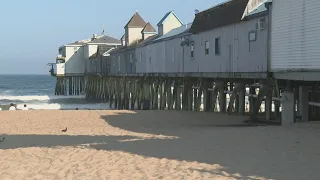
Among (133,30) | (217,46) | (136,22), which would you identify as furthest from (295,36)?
(136,22)

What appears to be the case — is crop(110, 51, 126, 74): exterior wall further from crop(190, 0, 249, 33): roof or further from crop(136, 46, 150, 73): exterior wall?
crop(190, 0, 249, 33): roof

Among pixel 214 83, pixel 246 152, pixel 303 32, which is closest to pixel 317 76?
pixel 303 32

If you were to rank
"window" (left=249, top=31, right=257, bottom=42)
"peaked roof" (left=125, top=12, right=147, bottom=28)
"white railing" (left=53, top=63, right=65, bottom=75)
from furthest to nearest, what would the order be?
"white railing" (left=53, top=63, right=65, bottom=75) < "peaked roof" (left=125, top=12, right=147, bottom=28) < "window" (left=249, top=31, right=257, bottom=42)

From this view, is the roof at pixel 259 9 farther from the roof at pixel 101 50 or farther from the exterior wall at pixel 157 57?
the roof at pixel 101 50

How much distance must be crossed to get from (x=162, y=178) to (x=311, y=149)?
4.06 metres

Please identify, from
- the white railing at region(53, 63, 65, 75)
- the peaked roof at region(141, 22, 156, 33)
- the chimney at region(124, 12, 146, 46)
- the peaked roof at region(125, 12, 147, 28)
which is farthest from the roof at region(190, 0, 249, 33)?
the white railing at region(53, 63, 65, 75)

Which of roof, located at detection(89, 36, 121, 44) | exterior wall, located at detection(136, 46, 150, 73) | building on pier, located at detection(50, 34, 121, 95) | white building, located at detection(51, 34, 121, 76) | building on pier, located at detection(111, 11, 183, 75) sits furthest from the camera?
white building, located at detection(51, 34, 121, 76)

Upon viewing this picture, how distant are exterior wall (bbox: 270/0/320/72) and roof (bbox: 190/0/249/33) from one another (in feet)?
13.4

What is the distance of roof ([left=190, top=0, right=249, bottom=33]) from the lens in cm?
2100

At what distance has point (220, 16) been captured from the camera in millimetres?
23266

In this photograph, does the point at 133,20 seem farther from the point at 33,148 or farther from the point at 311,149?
the point at 311,149

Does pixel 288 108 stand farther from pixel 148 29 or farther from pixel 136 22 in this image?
pixel 136 22

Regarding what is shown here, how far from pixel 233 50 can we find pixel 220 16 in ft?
8.26

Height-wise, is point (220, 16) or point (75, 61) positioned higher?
point (220, 16)
